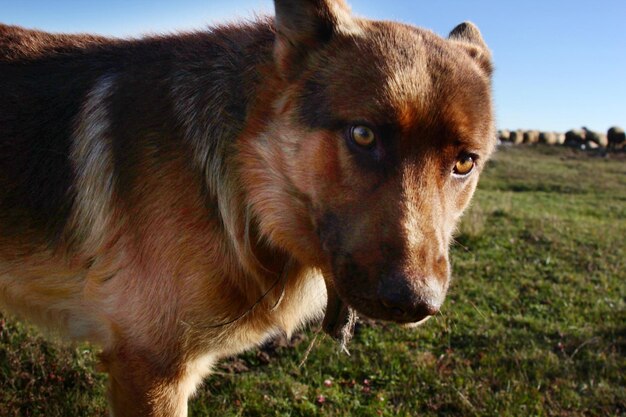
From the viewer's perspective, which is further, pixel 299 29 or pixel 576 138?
pixel 576 138

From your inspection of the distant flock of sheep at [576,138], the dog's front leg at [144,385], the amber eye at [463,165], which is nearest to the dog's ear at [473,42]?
the amber eye at [463,165]

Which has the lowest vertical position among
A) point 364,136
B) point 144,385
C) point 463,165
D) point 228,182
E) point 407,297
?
point 144,385

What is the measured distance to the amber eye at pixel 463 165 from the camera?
8.70 ft

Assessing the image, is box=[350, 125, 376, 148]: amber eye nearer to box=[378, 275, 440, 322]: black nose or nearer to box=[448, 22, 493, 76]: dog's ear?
box=[378, 275, 440, 322]: black nose

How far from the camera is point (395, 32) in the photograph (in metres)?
2.78

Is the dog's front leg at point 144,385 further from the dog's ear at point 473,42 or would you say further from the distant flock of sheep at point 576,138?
the distant flock of sheep at point 576,138

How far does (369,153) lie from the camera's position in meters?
2.41

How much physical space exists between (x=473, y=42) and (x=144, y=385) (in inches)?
108

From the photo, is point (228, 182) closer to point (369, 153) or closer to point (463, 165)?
point (369, 153)

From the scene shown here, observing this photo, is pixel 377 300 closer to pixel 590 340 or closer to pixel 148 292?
pixel 148 292

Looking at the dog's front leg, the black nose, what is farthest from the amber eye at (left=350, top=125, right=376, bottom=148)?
the dog's front leg

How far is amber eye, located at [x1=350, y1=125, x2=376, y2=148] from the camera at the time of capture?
95.1 inches

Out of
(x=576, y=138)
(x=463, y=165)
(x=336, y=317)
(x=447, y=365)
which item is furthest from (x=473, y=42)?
(x=576, y=138)

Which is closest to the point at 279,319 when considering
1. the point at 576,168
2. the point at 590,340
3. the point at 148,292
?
the point at 148,292
